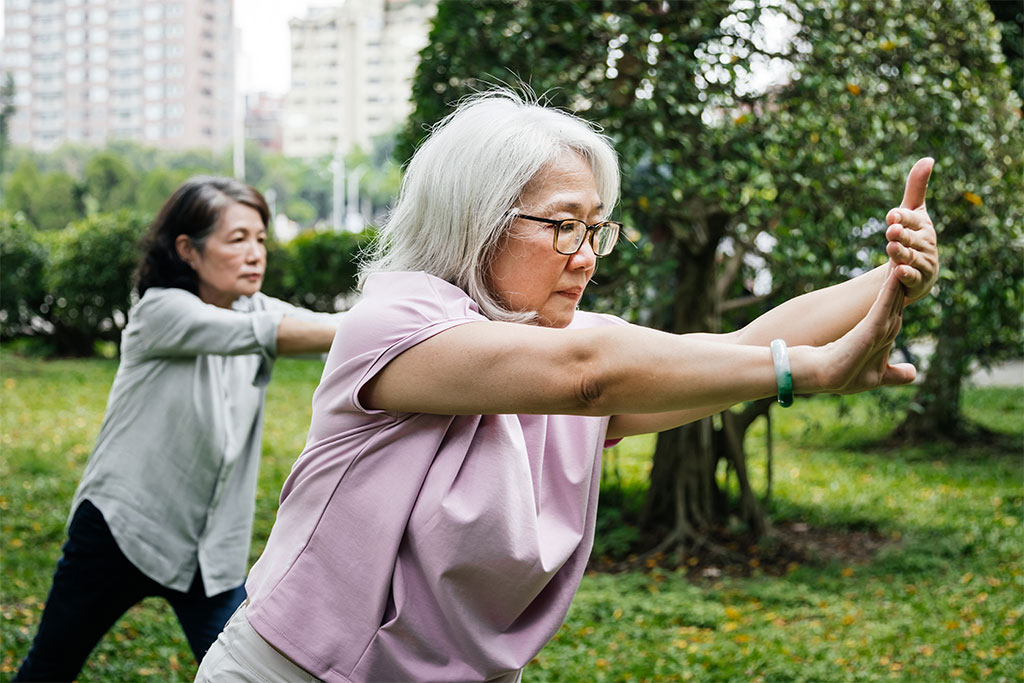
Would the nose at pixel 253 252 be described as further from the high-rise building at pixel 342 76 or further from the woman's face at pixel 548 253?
the high-rise building at pixel 342 76

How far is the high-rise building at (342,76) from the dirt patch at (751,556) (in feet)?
231

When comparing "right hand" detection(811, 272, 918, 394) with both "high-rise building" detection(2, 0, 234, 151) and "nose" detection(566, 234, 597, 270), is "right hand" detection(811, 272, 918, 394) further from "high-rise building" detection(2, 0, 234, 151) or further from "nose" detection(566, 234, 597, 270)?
"high-rise building" detection(2, 0, 234, 151)

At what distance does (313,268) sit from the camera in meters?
15.0

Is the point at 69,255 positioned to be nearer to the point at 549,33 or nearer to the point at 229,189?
the point at 549,33

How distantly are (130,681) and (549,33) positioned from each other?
3.69 meters

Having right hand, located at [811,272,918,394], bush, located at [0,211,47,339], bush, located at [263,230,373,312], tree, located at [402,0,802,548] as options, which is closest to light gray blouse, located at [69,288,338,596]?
right hand, located at [811,272,918,394]

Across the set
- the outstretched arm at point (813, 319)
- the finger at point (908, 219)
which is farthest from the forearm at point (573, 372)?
the finger at point (908, 219)

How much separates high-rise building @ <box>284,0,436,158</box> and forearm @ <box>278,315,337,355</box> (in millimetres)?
73354

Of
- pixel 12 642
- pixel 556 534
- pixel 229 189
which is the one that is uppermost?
pixel 229 189

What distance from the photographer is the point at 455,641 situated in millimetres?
1779

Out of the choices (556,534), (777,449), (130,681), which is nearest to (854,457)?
(777,449)

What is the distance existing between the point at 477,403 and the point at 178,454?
5.78ft

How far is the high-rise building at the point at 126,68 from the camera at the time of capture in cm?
5362

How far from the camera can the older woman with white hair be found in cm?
162
